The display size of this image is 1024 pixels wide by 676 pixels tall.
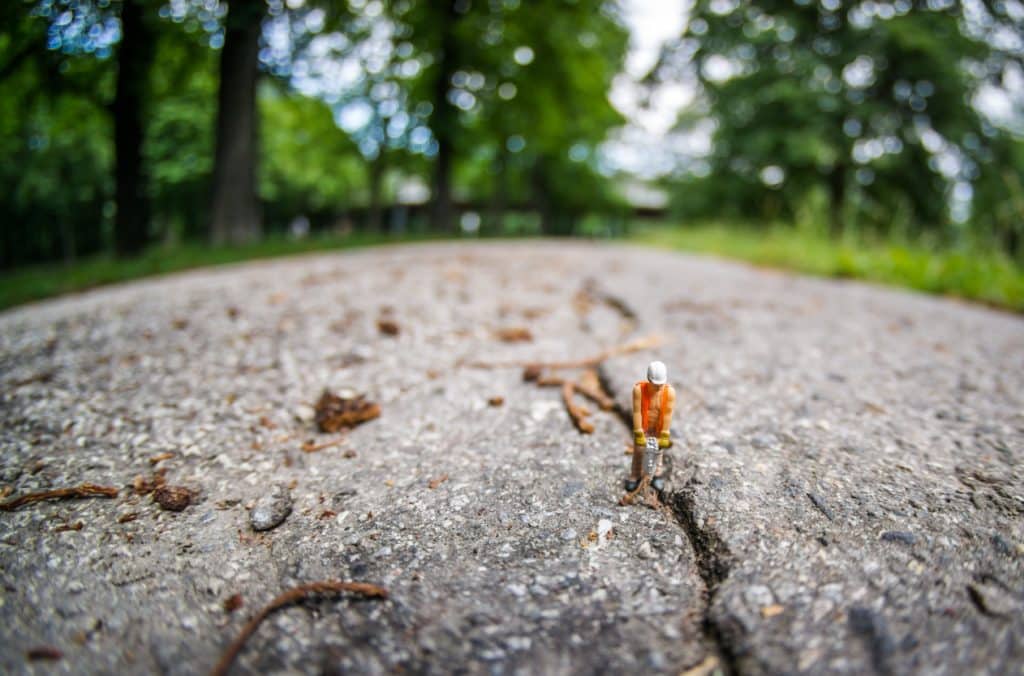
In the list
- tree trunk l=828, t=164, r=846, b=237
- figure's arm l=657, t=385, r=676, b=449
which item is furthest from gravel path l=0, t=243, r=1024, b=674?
tree trunk l=828, t=164, r=846, b=237

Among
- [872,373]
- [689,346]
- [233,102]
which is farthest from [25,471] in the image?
[233,102]

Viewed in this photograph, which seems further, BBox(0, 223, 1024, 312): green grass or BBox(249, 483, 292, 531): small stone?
BBox(0, 223, 1024, 312): green grass

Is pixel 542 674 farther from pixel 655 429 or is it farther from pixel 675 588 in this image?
pixel 655 429

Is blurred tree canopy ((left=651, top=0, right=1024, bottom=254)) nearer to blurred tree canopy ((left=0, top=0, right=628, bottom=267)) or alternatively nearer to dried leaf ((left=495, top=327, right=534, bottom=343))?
blurred tree canopy ((left=0, top=0, right=628, bottom=267))

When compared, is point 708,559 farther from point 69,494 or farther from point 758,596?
point 69,494

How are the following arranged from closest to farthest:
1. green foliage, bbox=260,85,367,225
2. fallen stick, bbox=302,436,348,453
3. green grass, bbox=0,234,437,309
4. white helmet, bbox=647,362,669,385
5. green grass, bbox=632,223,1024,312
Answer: white helmet, bbox=647,362,669,385 < fallen stick, bbox=302,436,348,453 < green grass, bbox=632,223,1024,312 < green grass, bbox=0,234,437,309 < green foliage, bbox=260,85,367,225

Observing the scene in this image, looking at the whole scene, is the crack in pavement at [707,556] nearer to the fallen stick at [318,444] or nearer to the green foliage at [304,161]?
the fallen stick at [318,444]

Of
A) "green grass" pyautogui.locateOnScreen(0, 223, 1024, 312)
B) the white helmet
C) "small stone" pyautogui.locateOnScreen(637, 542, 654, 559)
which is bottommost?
"small stone" pyautogui.locateOnScreen(637, 542, 654, 559)

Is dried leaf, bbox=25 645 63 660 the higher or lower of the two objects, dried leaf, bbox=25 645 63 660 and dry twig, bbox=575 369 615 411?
the lower
